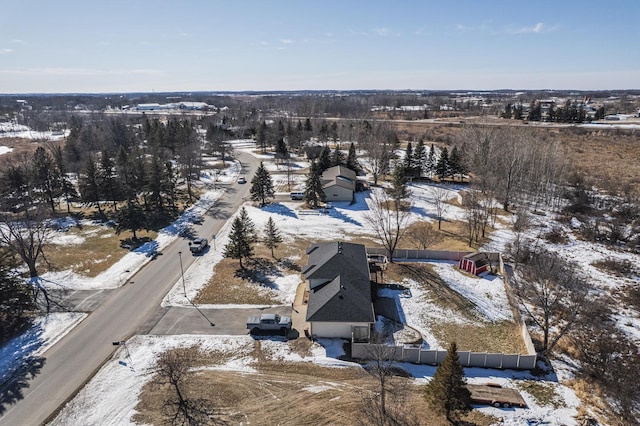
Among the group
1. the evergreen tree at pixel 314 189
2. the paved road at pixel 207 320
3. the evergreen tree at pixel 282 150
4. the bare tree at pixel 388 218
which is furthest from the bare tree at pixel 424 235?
the evergreen tree at pixel 282 150

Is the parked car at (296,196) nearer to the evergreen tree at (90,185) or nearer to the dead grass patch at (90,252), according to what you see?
the dead grass patch at (90,252)

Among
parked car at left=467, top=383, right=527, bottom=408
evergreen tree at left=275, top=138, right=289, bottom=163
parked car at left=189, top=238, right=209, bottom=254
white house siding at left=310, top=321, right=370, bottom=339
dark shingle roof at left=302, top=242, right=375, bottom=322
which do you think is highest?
evergreen tree at left=275, top=138, right=289, bottom=163

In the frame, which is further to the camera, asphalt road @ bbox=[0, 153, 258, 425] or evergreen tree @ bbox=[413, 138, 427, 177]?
evergreen tree @ bbox=[413, 138, 427, 177]

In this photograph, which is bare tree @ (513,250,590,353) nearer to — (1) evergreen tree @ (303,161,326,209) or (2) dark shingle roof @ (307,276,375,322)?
(2) dark shingle roof @ (307,276,375,322)

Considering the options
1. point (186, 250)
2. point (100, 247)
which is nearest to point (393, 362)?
point (186, 250)

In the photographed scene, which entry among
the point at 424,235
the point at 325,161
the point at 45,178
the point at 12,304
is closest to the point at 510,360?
the point at 424,235

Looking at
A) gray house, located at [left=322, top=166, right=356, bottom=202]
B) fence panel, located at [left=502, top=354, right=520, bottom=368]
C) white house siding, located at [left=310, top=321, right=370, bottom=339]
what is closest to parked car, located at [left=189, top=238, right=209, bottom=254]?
white house siding, located at [left=310, top=321, right=370, bottom=339]
